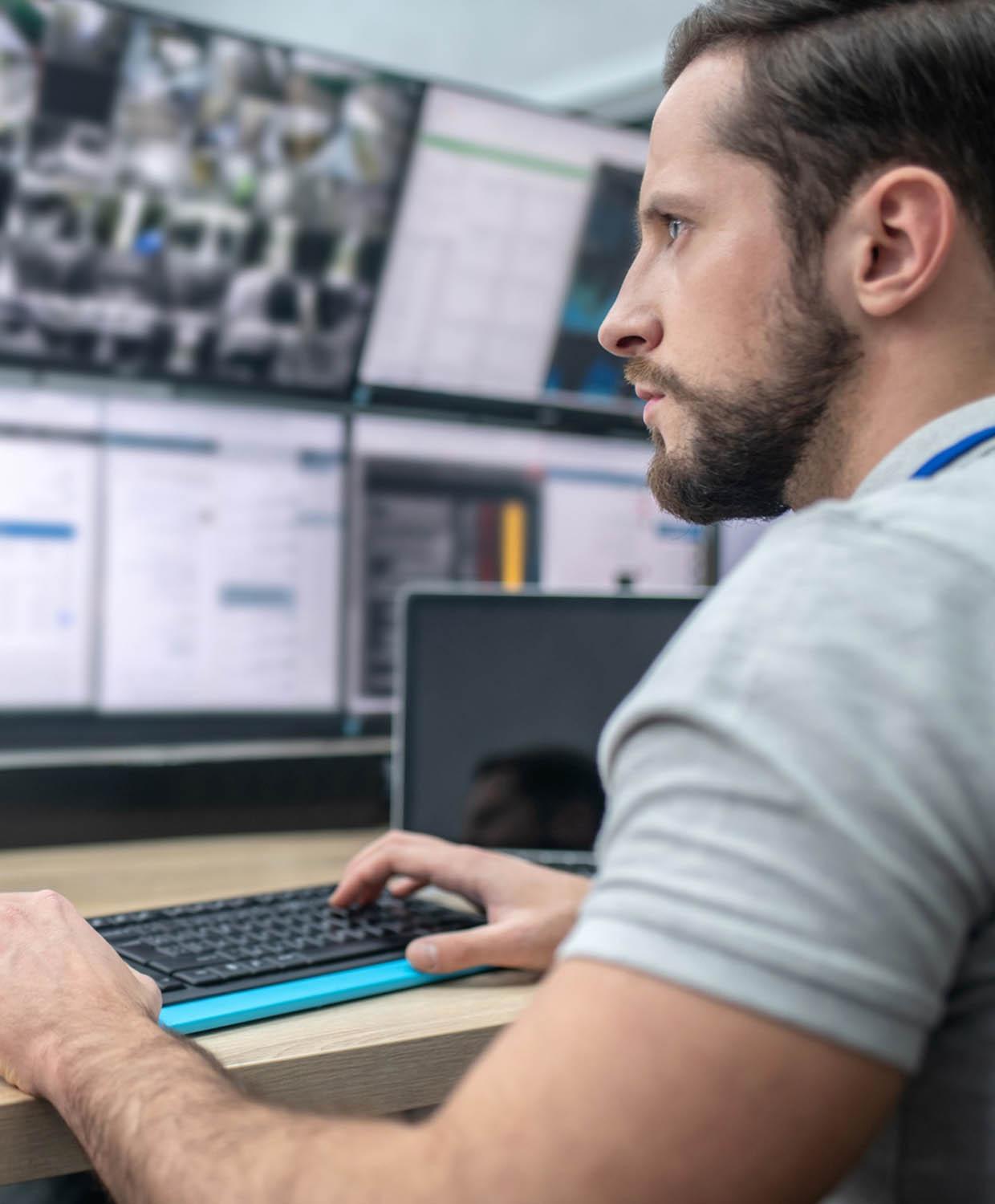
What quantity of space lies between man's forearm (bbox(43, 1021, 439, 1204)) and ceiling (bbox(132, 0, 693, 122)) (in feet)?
7.48

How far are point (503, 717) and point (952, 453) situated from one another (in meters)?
0.74

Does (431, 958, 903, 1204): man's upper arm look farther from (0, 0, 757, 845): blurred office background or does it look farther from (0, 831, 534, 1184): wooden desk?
(0, 0, 757, 845): blurred office background

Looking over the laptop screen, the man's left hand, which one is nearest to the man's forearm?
the man's left hand

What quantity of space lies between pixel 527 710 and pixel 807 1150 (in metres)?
0.87

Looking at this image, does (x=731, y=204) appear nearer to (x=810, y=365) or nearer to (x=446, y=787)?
(x=810, y=365)

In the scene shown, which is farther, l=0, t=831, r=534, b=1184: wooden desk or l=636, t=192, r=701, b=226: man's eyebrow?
Result: l=636, t=192, r=701, b=226: man's eyebrow

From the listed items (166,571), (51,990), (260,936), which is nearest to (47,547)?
(166,571)

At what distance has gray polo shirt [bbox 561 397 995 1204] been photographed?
1.33ft

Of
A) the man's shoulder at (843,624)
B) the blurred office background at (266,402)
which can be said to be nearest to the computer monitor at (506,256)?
the blurred office background at (266,402)

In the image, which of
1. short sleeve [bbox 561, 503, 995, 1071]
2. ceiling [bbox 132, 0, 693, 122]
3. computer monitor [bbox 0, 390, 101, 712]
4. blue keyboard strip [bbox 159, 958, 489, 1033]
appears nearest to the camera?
short sleeve [bbox 561, 503, 995, 1071]

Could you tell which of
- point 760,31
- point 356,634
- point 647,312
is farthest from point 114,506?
point 760,31

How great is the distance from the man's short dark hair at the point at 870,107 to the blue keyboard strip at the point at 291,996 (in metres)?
0.47

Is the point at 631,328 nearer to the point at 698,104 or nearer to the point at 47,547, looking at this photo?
the point at 698,104

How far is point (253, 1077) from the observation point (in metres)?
0.64
